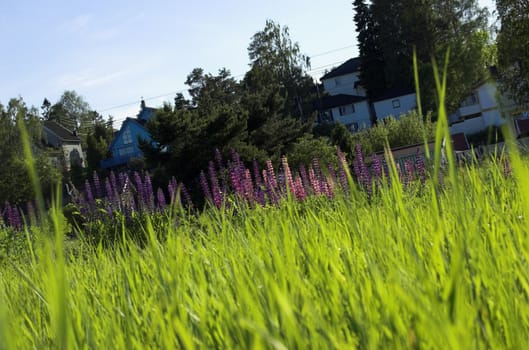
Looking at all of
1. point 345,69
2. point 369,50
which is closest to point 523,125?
point 369,50

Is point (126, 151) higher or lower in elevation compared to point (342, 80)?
lower

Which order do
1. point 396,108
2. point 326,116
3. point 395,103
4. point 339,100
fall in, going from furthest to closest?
point 326,116
point 339,100
point 395,103
point 396,108

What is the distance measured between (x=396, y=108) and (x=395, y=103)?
52cm

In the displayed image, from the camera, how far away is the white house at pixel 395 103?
56.4m

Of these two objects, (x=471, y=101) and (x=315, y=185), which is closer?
(x=315, y=185)

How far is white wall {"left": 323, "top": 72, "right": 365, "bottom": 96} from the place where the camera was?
Answer: 81.8 metres

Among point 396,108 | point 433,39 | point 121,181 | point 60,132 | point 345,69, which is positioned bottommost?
point 121,181

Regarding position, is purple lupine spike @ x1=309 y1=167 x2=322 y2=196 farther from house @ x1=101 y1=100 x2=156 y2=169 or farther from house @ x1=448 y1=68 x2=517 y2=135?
house @ x1=101 y1=100 x2=156 y2=169

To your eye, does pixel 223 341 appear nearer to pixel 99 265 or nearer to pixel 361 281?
pixel 361 281

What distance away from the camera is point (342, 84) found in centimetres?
8250

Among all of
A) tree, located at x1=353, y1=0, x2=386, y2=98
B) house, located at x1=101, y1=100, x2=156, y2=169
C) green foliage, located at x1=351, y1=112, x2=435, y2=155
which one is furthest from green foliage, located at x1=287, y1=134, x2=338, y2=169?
house, located at x1=101, y1=100, x2=156, y2=169

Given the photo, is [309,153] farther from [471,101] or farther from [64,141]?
[64,141]

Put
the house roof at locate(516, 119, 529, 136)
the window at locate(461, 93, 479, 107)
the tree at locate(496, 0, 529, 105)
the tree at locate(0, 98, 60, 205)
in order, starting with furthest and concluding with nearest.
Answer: the window at locate(461, 93, 479, 107) < the tree at locate(0, 98, 60, 205) < the house roof at locate(516, 119, 529, 136) < the tree at locate(496, 0, 529, 105)

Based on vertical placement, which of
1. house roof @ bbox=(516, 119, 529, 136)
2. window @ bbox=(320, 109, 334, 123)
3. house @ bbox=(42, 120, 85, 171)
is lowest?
house roof @ bbox=(516, 119, 529, 136)
